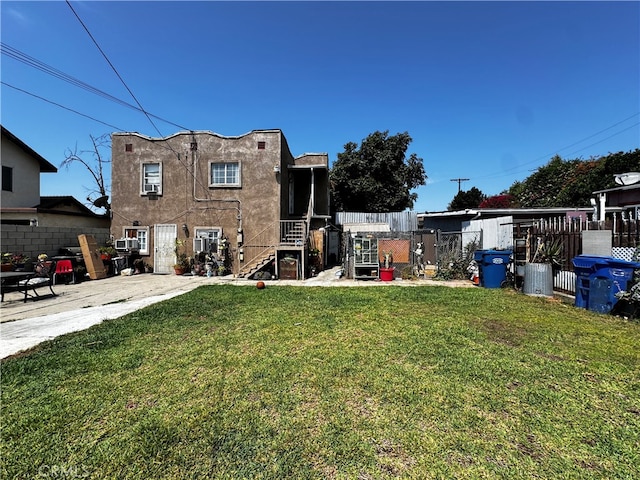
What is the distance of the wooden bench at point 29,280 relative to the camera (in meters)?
7.33

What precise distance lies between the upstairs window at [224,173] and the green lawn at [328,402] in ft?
31.8

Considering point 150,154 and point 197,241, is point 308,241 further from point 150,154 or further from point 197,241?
point 150,154

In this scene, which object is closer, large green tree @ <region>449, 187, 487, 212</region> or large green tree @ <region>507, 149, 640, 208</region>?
large green tree @ <region>507, 149, 640, 208</region>

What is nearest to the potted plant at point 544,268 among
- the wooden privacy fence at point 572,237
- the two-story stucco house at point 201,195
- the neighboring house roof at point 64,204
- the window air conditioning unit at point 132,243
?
the wooden privacy fence at point 572,237

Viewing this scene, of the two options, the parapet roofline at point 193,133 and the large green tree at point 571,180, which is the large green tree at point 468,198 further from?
the parapet roofline at point 193,133

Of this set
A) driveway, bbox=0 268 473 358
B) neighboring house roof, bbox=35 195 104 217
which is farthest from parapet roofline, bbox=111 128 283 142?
driveway, bbox=0 268 473 358

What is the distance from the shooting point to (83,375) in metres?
3.28

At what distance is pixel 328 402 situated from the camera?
2691mm

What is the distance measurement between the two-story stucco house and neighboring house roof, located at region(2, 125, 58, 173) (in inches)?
219

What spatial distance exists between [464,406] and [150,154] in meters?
15.7

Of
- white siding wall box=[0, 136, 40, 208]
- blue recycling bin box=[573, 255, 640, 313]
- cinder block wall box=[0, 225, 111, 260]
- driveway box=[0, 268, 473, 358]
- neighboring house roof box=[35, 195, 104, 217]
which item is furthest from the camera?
neighboring house roof box=[35, 195, 104, 217]

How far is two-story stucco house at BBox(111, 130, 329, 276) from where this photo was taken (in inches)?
528

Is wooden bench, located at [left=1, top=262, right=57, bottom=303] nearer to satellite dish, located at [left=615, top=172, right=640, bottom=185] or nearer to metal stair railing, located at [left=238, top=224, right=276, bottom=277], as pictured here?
metal stair railing, located at [left=238, top=224, right=276, bottom=277]

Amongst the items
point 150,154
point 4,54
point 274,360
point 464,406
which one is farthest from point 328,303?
point 150,154
